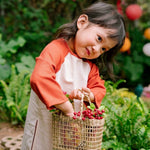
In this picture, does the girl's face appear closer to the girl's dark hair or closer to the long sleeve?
the girl's dark hair

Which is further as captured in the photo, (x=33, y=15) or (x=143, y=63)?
(x=143, y=63)

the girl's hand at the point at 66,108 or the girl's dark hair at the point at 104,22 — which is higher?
the girl's dark hair at the point at 104,22

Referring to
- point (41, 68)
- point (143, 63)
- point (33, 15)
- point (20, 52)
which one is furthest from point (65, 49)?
point (143, 63)

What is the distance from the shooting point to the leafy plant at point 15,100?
349 cm

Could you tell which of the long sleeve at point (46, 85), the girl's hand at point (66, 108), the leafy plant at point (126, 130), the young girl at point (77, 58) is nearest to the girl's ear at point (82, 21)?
the young girl at point (77, 58)

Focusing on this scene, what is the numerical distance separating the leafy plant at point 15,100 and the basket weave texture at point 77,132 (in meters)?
1.92

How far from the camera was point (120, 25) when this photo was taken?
6.32 ft

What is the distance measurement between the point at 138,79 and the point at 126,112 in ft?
12.5

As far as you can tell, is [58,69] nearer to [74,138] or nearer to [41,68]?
[41,68]

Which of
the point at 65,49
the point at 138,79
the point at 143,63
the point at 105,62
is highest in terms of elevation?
the point at 65,49

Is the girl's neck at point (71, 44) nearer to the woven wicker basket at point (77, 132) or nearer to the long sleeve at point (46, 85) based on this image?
the long sleeve at point (46, 85)

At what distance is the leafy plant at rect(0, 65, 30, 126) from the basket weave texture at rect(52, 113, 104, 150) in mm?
1915

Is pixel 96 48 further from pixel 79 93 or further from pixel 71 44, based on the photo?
pixel 79 93

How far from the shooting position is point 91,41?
Result: 1.78 m
